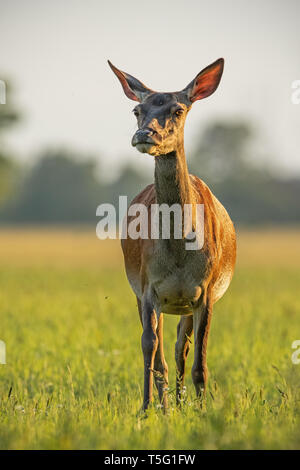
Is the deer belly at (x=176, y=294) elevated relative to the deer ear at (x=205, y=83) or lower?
lower

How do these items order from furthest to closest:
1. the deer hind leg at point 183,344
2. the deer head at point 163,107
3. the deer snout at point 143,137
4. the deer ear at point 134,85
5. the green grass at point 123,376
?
the deer hind leg at point 183,344 → the deer ear at point 134,85 → the deer head at point 163,107 → the deer snout at point 143,137 → the green grass at point 123,376

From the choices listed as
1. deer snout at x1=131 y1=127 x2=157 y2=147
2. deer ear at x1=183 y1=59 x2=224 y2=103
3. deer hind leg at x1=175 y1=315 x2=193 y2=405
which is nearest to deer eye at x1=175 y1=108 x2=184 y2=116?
deer ear at x1=183 y1=59 x2=224 y2=103

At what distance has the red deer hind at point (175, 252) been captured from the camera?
654 cm

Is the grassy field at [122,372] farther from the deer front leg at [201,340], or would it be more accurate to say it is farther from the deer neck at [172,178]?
the deer neck at [172,178]

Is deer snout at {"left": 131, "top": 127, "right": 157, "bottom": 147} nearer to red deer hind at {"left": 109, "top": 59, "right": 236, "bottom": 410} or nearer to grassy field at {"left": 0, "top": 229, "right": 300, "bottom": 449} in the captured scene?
red deer hind at {"left": 109, "top": 59, "right": 236, "bottom": 410}

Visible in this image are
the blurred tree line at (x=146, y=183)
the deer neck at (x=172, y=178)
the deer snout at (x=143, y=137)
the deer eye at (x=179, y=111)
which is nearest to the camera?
the deer snout at (x=143, y=137)

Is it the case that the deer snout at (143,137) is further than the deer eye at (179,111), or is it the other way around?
the deer eye at (179,111)

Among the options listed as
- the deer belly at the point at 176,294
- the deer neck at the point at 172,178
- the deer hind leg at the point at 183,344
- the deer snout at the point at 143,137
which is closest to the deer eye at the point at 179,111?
the deer neck at the point at 172,178

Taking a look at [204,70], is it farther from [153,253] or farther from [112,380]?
[112,380]

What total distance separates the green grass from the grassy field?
0.05 ft

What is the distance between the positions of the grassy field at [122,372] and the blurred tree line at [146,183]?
5423cm

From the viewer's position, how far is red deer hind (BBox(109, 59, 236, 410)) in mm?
6539

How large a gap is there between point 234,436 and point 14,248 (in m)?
37.7

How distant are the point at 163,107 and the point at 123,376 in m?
3.34
